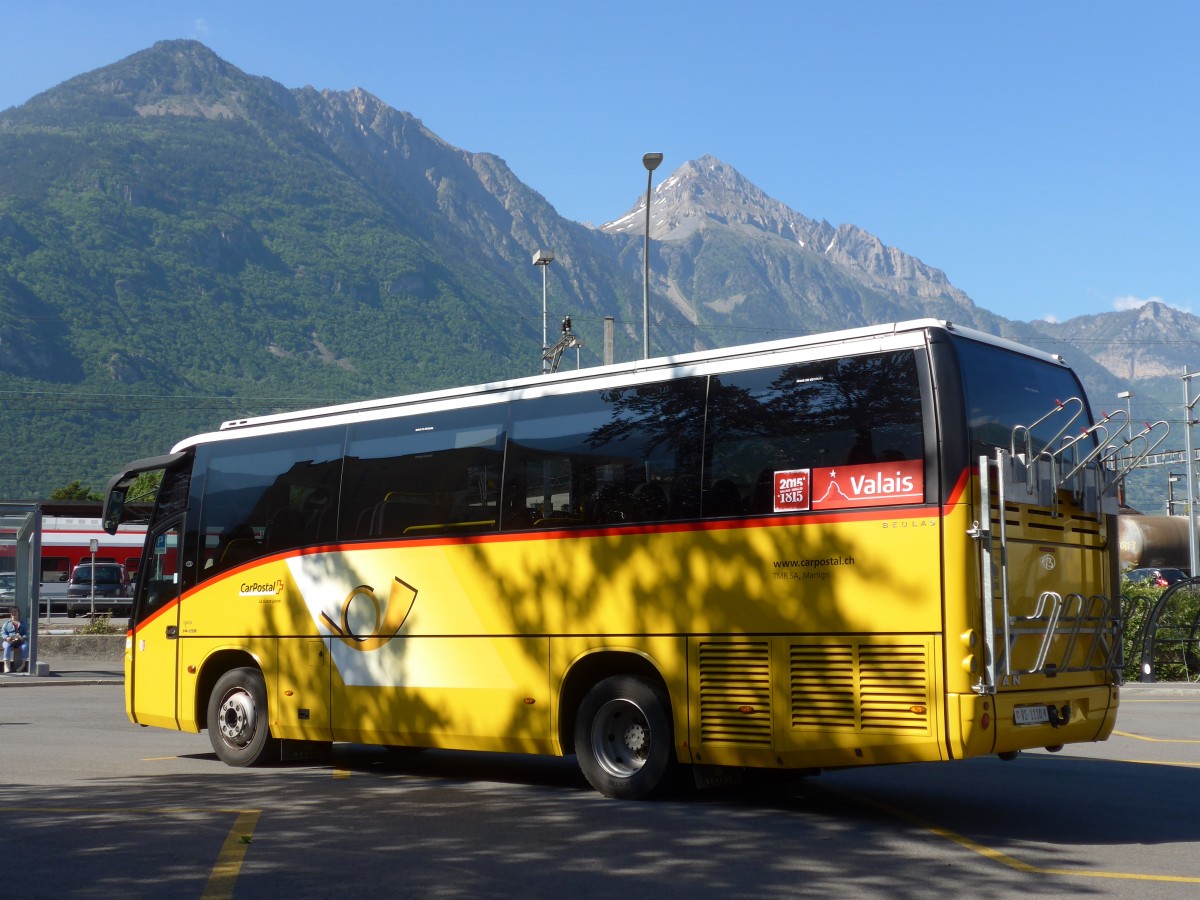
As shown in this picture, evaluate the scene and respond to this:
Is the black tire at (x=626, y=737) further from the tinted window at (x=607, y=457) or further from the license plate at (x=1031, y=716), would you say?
the license plate at (x=1031, y=716)

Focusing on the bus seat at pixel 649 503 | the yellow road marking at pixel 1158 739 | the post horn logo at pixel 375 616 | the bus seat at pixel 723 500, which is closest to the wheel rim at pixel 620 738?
the bus seat at pixel 649 503

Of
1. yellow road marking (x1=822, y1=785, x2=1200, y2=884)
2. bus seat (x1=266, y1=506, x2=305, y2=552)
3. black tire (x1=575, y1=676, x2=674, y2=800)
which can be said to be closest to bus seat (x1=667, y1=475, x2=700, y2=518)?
black tire (x1=575, y1=676, x2=674, y2=800)

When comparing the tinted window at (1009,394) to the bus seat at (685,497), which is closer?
the tinted window at (1009,394)

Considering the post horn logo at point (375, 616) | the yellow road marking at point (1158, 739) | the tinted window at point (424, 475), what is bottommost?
the yellow road marking at point (1158, 739)

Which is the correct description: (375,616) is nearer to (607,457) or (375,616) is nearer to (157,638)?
(607,457)

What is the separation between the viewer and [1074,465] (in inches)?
410

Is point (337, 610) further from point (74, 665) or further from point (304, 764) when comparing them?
point (74, 665)

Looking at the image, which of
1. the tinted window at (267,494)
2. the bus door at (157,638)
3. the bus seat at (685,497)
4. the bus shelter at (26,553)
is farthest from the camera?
the bus shelter at (26,553)

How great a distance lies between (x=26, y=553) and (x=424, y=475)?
1768 centimetres

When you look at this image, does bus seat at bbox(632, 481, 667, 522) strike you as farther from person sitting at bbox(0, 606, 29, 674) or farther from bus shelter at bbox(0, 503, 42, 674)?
person sitting at bbox(0, 606, 29, 674)

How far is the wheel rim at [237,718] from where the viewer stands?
45.1 ft

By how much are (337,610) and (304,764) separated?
77.9 inches

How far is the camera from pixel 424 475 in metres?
12.5

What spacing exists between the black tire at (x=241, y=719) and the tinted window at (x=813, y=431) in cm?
537
